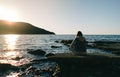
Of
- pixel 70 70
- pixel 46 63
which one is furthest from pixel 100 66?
pixel 46 63

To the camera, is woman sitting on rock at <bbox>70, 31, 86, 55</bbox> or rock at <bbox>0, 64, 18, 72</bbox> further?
rock at <bbox>0, 64, 18, 72</bbox>

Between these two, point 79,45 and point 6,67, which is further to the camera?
point 6,67

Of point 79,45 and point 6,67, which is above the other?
point 79,45

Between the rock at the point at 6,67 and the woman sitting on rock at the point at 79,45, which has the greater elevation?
the woman sitting on rock at the point at 79,45

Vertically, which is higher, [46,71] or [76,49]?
[76,49]

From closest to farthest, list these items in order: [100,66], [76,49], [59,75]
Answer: [59,75], [100,66], [76,49]

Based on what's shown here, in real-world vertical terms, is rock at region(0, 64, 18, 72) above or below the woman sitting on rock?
below

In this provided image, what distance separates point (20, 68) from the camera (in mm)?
29391

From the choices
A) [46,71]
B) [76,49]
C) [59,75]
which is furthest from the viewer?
[76,49]

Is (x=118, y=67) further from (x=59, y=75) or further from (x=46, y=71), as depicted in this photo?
(x=46, y=71)

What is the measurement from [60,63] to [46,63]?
8.34 m

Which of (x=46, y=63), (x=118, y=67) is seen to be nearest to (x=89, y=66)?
(x=118, y=67)

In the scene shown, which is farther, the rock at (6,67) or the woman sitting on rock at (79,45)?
the rock at (6,67)

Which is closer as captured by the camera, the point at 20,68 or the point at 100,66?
the point at 100,66
